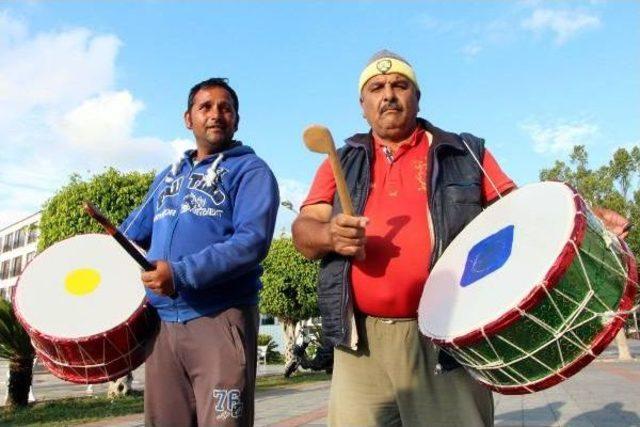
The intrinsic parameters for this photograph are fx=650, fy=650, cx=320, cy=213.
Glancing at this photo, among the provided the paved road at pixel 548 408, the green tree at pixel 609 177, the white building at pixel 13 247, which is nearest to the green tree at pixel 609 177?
the green tree at pixel 609 177

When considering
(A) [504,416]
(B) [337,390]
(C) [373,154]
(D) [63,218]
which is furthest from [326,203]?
(D) [63,218]

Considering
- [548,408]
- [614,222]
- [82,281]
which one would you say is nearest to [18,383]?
[548,408]

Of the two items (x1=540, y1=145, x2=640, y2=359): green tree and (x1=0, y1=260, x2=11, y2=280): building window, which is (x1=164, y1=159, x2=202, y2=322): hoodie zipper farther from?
(x1=0, y1=260, x2=11, y2=280): building window

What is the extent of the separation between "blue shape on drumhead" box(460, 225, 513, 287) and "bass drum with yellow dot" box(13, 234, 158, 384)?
4.20 feet

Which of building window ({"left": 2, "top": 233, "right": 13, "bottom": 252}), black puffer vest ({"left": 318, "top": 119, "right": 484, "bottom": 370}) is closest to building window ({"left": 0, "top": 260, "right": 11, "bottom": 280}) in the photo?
building window ({"left": 2, "top": 233, "right": 13, "bottom": 252})

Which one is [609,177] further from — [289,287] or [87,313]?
[87,313]

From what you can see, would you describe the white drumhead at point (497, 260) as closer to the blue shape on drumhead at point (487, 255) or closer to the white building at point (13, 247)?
the blue shape on drumhead at point (487, 255)

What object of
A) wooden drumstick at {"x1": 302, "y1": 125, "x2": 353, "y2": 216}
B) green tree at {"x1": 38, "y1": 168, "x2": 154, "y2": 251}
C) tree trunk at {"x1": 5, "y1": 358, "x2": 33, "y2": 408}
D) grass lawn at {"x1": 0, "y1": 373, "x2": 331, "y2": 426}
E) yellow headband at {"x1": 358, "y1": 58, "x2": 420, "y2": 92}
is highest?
green tree at {"x1": 38, "y1": 168, "x2": 154, "y2": 251}

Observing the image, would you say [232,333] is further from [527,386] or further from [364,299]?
[527,386]

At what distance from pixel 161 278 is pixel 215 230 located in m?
0.31

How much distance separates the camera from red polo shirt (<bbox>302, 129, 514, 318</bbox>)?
90.2 inches

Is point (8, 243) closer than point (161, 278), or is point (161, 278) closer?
point (161, 278)

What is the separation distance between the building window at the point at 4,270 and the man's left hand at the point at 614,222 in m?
75.9

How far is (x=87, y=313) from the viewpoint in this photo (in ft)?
8.90
